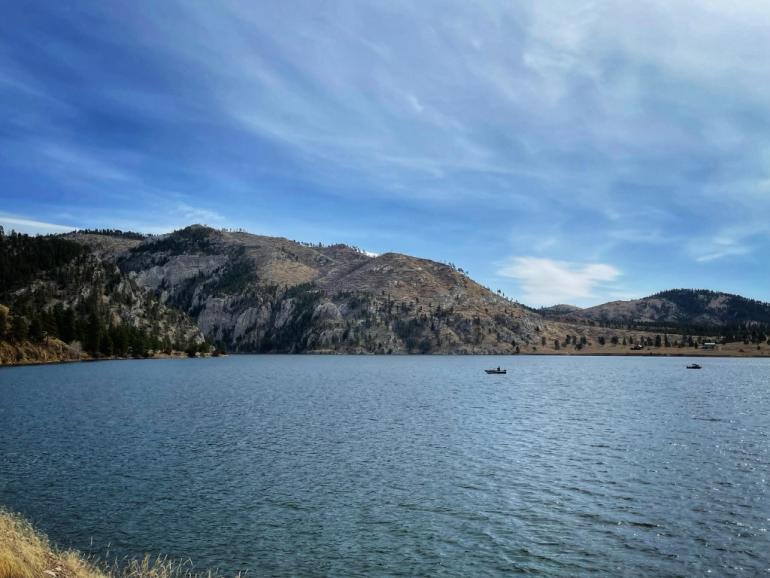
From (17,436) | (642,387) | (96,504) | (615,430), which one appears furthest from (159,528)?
(642,387)

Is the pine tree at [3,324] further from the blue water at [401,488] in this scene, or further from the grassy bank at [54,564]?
the grassy bank at [54,564]

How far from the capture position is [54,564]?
882 inches

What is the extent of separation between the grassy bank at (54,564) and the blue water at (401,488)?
2009mm

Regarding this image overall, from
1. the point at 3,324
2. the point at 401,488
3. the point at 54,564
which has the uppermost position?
the point at 3,324

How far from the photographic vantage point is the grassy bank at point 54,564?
62.8 feet

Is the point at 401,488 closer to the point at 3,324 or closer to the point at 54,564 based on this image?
the point at 54,564

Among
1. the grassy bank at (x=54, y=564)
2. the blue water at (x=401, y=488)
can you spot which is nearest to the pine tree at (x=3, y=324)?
the blue water at (x=401, y=488)

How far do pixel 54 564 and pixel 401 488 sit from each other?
25.1 meters

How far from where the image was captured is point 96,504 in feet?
120

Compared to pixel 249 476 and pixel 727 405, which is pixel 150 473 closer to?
pixel 249 476

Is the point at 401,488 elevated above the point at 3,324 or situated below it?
below

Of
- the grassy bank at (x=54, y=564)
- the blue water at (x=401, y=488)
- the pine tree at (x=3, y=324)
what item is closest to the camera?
the grassy bank at (x=54, y=564)

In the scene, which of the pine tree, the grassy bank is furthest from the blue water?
the pine tree

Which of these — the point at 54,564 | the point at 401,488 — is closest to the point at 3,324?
the point at 401,488
